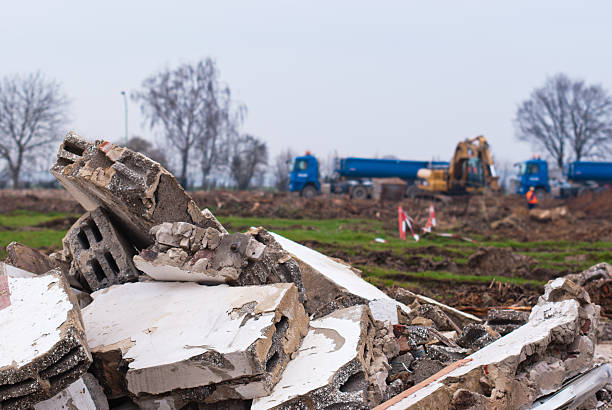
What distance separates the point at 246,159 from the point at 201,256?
40.7 m

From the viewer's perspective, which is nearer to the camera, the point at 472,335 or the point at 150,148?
the point at 472,335

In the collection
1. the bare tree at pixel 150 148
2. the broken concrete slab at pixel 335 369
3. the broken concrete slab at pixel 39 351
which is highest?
the bare tree at pixel 150 148

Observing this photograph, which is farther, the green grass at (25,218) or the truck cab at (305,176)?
the truck cab at (305,176)

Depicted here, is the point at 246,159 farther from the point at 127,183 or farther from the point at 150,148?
the point at 127,183

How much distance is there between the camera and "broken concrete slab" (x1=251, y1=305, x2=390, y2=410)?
3.20m

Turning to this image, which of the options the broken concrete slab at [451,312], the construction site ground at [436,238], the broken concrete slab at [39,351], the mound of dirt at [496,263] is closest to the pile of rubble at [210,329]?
the broken concrete slab at [39,351]

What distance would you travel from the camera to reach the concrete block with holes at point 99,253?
15.3ft

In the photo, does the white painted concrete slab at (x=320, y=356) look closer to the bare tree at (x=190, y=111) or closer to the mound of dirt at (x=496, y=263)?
the mound of dirt at (x=496, y=263)

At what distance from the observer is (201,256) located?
4172 millimetres

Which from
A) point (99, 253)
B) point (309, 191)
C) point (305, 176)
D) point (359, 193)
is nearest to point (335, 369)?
point (99, 253)

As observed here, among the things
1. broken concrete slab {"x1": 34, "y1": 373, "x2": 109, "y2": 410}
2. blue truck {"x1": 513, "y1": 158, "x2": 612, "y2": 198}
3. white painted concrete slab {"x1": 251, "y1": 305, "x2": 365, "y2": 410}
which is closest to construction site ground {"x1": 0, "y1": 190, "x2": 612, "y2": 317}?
white painted concrete slab {"x1": 251, "y1": 305, "x2": 365, "y2": 410}

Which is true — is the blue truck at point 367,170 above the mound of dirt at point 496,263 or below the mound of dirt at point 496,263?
above

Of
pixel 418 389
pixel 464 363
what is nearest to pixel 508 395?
pixel 464 363

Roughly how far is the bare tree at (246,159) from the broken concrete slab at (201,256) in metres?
39.7
